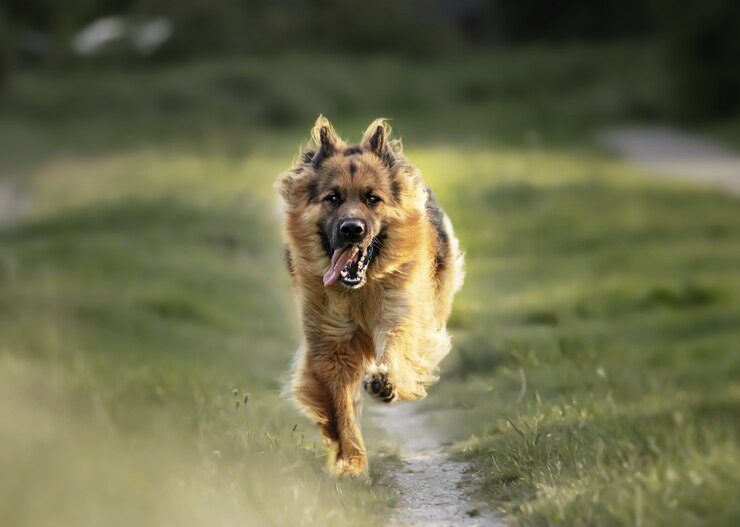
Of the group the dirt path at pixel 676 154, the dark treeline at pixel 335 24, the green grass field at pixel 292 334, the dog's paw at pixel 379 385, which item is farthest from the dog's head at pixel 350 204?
the dark treeline at pixel 335 24

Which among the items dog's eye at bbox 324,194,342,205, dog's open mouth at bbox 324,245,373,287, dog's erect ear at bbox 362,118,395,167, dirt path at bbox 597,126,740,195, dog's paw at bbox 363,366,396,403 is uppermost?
dog's erect ear at bbox 362,118,395,167

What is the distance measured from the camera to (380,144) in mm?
7211

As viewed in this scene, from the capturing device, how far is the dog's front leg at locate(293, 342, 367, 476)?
21.7 ft

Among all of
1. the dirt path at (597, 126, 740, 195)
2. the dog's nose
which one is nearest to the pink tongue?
the dog's nose

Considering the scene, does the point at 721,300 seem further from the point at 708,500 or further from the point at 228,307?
the point at 708,500

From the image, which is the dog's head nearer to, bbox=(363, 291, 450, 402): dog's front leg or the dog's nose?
the dog's nose

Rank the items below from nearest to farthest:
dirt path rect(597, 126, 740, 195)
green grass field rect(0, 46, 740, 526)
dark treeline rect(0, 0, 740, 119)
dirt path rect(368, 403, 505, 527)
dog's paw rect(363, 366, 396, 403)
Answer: green grass field rect(0, 46, 740, 526) → dirt path rect(368, 403, 505, 527) → dog's paw rect(363, 366, 396, 403) → dirt path rect(597, 126, 740, 195) → dark treeline rect(0, 0, 740, 119)

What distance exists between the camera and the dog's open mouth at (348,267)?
22.1 feet

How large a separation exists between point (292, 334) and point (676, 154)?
12478mm

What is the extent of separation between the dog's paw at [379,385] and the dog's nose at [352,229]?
2.51ft

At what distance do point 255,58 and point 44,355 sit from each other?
29.0m

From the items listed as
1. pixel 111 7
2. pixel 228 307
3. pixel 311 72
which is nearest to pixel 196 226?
pixel 228 307

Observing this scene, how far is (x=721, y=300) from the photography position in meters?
11.1

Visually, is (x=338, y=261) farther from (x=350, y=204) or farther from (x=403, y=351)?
(x=403, y=351)
